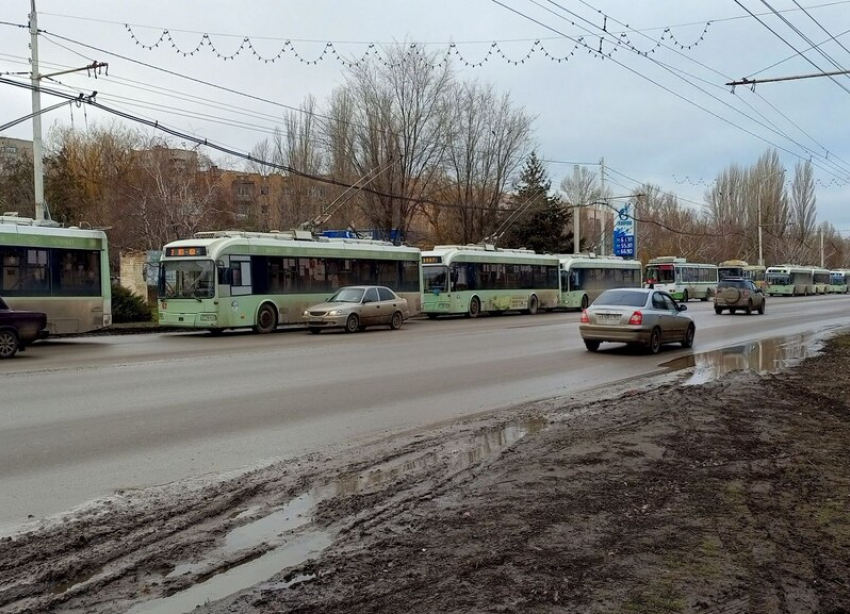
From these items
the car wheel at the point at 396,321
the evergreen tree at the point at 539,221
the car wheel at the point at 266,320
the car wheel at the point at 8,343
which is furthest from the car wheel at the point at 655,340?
the evergreen tree at the point at 539,221

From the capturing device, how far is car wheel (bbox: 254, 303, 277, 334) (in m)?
24.2

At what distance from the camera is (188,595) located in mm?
4203

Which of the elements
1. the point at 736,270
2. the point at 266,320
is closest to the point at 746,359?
the point at 266,320

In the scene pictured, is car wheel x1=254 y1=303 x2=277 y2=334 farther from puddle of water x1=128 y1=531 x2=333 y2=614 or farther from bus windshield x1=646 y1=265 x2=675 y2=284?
bus windshield x1=646 y1=265 x2=675 y2=284

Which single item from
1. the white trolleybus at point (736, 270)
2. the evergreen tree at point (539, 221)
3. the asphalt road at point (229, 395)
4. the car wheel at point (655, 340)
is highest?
the evergreen tree at point (539, 221)

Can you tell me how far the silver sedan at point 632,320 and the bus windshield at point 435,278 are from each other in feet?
50.8

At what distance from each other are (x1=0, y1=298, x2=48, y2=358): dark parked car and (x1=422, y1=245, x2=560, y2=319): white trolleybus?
18278 millimetres

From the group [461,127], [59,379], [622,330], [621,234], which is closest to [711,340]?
[622,330]

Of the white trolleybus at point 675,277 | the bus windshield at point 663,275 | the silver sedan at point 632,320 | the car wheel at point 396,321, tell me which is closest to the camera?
the silver sedan at point 632,320

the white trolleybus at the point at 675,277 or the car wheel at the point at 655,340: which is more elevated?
the white trolleybus at the point at 675,277

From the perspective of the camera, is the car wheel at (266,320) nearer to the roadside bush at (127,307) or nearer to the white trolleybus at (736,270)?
the roadside bush at (127,307)

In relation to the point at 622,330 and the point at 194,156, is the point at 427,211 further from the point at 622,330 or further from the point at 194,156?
the point at 622,330

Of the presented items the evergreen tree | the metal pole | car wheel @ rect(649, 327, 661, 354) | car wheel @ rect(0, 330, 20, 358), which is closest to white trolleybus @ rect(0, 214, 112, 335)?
car wheel @ rect(0, 330, 20, 358)

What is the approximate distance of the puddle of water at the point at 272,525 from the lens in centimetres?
513
